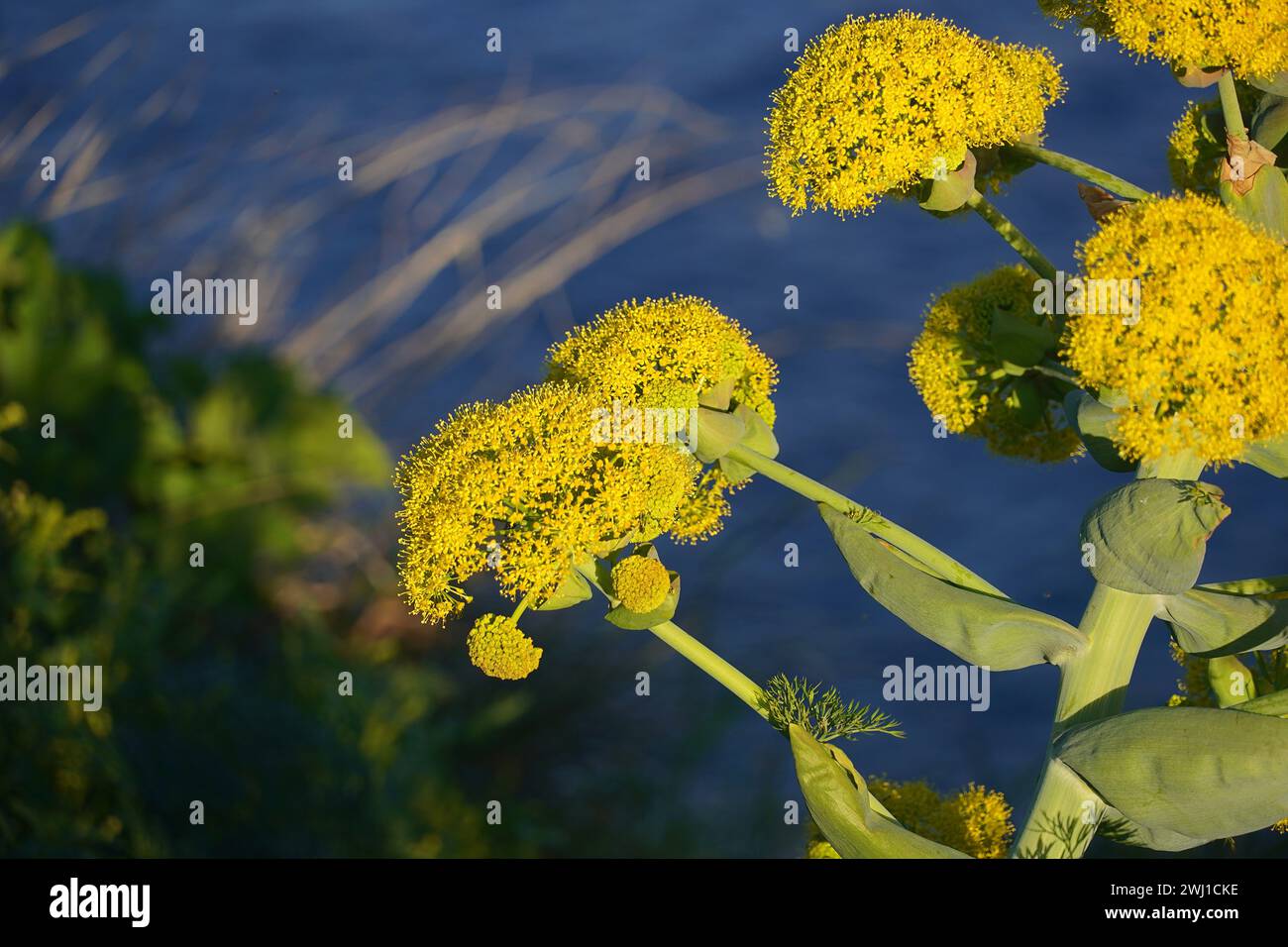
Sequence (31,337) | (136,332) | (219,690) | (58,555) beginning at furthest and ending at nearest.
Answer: (136,332) → (31,337) → (58,555) → (219,690)

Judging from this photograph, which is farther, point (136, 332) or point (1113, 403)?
point (136, 332)

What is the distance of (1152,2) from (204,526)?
2.07m

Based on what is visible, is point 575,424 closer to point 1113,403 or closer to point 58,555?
point 1113,403

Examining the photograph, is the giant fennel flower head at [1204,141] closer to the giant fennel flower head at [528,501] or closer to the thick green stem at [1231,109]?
the thick green stem at [1231,109]

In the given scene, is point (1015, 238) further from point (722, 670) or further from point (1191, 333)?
point (722, 670)

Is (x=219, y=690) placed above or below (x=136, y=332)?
below

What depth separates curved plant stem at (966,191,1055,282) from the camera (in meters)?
0.79

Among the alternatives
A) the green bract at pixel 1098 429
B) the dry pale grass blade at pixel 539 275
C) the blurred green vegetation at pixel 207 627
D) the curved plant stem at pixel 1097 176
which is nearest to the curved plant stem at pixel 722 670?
the green bract at pixel 1098 429

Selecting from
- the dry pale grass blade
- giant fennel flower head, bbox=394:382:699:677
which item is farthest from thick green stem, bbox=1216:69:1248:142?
the dry pale grass blade

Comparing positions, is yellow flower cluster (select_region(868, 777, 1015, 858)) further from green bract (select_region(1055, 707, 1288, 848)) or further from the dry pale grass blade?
the dry pale grass blade

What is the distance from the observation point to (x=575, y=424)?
0.74m

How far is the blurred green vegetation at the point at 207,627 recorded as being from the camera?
6.23ft

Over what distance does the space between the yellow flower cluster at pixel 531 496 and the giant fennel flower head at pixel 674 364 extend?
3 cm
